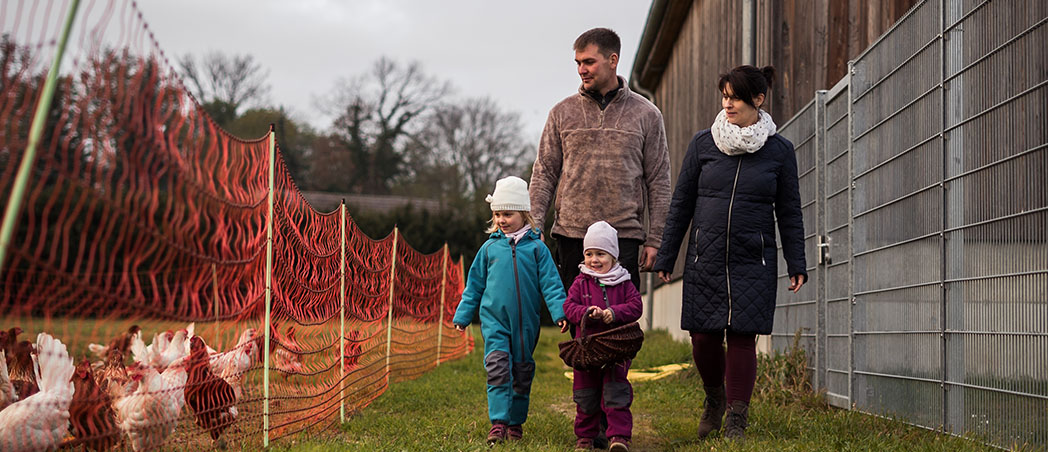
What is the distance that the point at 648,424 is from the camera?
18.4ft

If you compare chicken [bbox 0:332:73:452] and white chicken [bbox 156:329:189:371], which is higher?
white chicken [bbox 156:329:189:371]

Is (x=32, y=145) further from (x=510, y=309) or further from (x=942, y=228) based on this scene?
(x=942, y=228)

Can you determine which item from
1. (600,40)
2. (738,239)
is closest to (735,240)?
(738,239)

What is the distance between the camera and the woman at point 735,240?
452 cm

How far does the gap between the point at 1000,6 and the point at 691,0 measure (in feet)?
34.7

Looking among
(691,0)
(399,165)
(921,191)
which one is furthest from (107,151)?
(399,165)

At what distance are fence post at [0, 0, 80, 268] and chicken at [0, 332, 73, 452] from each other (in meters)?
1.84

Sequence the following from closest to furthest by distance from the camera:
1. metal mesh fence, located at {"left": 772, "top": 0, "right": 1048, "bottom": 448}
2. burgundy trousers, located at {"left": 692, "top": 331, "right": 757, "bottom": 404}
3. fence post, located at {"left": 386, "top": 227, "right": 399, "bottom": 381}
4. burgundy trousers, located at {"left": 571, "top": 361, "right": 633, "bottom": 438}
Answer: metal mesh fence, located at {"left": 772, "top": 0, "right": 1048, "bottom": 448}, burgundy trousers, located at {"left": 571, "top": 361, "right": 633, "bottom": 438}, burgundy trousers, located at {"left": 692, "top": 331, "right": 757, "bottom": 404}, fence post, located at {"left": 386, "top": 227, "right": 399, "bottom": 381}

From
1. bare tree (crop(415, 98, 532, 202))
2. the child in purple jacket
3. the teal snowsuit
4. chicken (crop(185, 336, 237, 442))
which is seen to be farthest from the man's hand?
bare tree (crop(415, 98, 532, 202))

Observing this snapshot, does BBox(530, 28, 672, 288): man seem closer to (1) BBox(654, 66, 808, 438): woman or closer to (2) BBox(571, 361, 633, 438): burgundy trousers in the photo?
→ (1) BBox(654, 66, 808, 438): woman

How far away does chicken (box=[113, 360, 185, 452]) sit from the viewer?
3.80 m

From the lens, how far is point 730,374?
4.57 metres

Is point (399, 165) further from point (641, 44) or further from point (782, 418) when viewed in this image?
point (782, 418)

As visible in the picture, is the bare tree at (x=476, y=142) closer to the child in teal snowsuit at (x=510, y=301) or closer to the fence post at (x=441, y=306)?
the fence post at (x=441, y=306)
